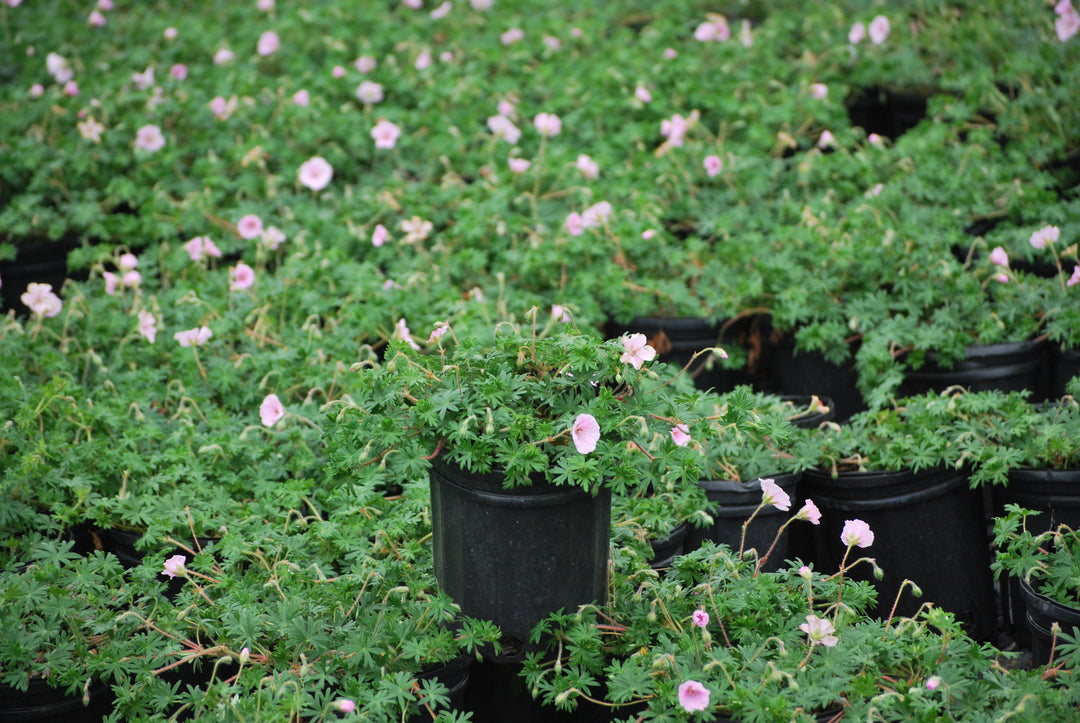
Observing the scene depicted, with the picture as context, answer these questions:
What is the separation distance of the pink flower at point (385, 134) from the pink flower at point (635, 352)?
9.31 ft

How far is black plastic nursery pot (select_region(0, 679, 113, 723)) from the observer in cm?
248

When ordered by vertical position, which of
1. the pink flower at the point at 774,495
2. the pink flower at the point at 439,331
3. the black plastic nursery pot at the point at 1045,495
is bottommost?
the black plastic nursery pot at the point at 1045,495

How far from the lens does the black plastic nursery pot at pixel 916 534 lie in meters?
3.20

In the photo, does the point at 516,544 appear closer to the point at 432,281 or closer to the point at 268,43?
the point at 432,281

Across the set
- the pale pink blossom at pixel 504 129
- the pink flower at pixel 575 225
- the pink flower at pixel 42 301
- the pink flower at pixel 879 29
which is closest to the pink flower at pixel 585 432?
the pink flower at pixel 575 225

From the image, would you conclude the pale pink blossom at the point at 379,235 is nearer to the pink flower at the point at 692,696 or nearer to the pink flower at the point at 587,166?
the pink flower at the point at 587,166

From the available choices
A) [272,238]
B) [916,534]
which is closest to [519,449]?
[916,534]

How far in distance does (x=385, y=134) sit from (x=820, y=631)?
11.0ft

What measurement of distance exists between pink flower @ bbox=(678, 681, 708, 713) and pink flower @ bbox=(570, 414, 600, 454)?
0.51m

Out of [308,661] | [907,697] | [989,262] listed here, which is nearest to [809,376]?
[989,262]

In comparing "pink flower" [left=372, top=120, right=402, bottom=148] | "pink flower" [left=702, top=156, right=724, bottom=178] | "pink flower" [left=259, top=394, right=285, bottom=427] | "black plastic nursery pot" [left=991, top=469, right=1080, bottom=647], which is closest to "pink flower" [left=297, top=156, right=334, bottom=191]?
"pink flower" [left=372, top=120, right=402, bottom=148]

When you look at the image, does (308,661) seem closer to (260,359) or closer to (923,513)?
(260,359)

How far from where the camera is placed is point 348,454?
2.42 metres

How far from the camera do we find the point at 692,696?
2219mm
